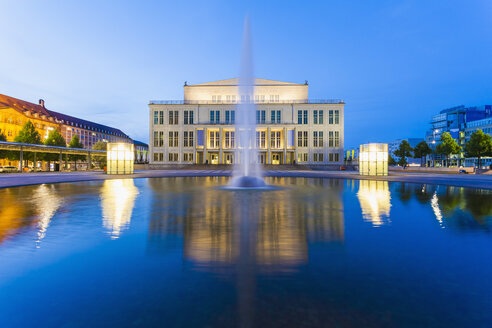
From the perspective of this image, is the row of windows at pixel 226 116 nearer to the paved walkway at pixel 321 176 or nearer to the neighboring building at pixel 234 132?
the neighboring building at pixel 234 132

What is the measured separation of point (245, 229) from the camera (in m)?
7.36

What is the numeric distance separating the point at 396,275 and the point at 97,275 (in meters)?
5.14

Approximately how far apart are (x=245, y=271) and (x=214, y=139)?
62044 millimetres

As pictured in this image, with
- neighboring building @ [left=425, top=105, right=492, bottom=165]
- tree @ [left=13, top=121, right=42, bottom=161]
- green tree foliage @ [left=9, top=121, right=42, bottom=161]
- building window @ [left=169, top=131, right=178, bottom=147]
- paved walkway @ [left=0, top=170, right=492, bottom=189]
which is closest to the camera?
paved walkway @ [left=0, top=170, right=492, bottom=189]

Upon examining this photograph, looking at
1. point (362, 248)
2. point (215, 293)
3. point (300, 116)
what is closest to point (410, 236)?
point (362, 248)

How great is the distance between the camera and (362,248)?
5.80 meters

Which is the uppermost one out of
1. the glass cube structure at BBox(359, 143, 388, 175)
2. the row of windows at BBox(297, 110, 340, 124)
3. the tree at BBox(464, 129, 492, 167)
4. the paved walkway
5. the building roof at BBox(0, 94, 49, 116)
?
the building roof at BBox(0, 94, 49, 116)

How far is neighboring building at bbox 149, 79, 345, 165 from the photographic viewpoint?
213ft

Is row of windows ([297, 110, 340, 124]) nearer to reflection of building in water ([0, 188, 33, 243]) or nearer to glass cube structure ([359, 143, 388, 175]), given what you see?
glass cube structure ([359, 143, 388, 175])

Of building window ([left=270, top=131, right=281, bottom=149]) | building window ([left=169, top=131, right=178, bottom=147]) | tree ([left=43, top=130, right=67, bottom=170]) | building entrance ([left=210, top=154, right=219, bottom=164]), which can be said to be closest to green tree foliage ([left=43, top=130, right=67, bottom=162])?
tree ([left=43, top=130, right=67, bottom=170])

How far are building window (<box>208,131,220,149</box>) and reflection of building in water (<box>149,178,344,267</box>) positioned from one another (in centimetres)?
5446

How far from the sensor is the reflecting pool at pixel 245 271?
10.9 feet

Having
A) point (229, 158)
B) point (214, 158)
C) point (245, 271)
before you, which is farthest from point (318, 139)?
point (245, 271)

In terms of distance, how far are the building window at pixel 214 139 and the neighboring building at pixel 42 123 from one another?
57.8 metres
